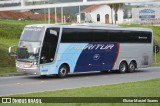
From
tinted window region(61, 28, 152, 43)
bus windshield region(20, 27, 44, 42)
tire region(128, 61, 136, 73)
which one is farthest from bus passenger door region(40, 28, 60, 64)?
tire region(128, 61, 136, 73)

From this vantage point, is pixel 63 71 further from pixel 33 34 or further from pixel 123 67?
pixel 123 67

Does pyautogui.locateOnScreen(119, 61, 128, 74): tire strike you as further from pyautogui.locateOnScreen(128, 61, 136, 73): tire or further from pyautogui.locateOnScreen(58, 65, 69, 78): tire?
pyautogui.locateOnScreen(58, 65, 69, 78): tire

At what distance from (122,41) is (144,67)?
3.54 m

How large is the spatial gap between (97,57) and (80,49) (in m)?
1.85

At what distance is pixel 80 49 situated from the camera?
27.2 meters

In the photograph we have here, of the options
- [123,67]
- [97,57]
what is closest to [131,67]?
[123,67]

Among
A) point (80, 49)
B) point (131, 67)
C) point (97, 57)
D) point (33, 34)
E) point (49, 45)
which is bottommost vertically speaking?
point (131, 67)

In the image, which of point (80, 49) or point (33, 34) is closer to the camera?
point (33, 34)

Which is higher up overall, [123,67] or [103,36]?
[103,36]

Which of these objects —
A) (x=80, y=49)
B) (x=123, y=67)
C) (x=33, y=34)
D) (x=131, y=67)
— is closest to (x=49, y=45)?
(x=33, y=34)

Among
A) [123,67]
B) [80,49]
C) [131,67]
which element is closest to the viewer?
[80,49]

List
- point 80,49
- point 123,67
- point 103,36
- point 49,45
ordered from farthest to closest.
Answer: point 123,67, point 103,36, point 80,49, point 49,45

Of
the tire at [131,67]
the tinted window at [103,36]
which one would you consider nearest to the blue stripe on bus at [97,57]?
the tinted window at [103,36]

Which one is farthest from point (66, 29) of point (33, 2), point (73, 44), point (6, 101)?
point (6, 101)
